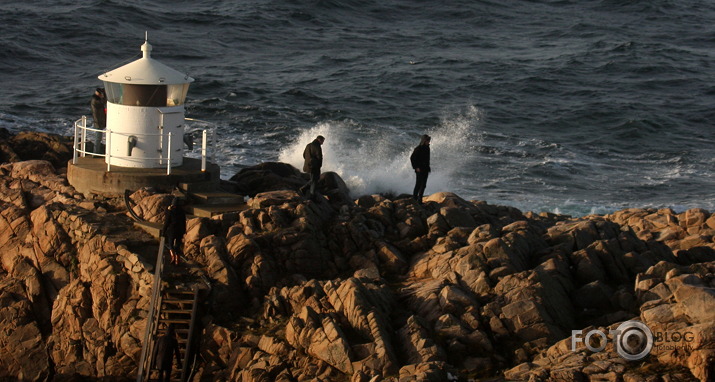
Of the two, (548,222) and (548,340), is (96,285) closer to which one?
(548,340)

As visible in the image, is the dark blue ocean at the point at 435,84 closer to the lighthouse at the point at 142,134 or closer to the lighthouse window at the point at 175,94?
the lighthouse at the point at 142,134

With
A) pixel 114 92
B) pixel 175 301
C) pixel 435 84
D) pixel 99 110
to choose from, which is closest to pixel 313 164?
pixel 114 92

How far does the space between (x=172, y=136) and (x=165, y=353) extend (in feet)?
17.1

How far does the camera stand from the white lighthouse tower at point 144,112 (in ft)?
51.9

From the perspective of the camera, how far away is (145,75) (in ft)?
51.8

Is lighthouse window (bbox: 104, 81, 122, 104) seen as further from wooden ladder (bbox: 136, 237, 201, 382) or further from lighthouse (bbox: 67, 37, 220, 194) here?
wooden ladder (bbox: 136, 237, 201, 382)

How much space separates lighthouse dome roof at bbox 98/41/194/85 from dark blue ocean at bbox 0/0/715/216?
9179 mm

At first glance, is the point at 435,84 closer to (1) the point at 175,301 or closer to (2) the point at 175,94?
(2) the point at 175,94

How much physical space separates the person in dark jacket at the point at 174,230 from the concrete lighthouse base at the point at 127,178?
2072 mm

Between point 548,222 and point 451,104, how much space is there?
18724 mm

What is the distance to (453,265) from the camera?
13891 millimetres

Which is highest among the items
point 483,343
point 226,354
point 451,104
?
point 483,343

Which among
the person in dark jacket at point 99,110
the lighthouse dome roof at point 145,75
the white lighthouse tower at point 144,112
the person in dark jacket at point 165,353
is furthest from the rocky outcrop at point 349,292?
the lighthouse dome roof at point 145,75

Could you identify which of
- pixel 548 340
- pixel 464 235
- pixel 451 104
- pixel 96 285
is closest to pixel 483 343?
pixel 548 340
